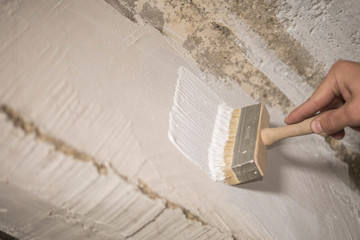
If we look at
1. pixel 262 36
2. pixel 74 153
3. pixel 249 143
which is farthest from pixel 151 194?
pixel 262 36

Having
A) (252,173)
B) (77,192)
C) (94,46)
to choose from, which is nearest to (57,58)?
(94,46)

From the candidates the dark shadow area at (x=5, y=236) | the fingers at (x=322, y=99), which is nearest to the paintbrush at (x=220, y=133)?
the fingers at (x=322, y=99)

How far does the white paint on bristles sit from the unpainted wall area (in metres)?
0.12

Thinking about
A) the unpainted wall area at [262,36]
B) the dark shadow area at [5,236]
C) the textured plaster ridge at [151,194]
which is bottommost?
→ the dark shadow area at [5,236]

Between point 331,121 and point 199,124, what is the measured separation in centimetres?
33

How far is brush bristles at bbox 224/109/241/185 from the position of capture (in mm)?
779

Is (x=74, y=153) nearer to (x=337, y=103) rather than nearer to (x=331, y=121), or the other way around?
(x=331, y=121)

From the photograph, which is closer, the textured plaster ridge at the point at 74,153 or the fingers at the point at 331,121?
the textured plaster ridge at the point at 74,153

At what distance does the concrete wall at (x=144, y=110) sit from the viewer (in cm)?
60

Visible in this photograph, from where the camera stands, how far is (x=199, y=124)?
0.83 meters

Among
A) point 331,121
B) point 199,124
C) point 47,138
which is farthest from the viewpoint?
point 199,124

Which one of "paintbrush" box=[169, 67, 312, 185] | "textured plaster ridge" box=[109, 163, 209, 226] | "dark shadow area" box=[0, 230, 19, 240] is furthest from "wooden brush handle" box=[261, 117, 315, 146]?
"dark shadow area" box=[0, 230, 19, 240]

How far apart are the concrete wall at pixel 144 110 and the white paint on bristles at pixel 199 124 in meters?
0.03

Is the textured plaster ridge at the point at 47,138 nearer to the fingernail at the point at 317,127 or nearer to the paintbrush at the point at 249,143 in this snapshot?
the paintbrush at the point at 249,143
